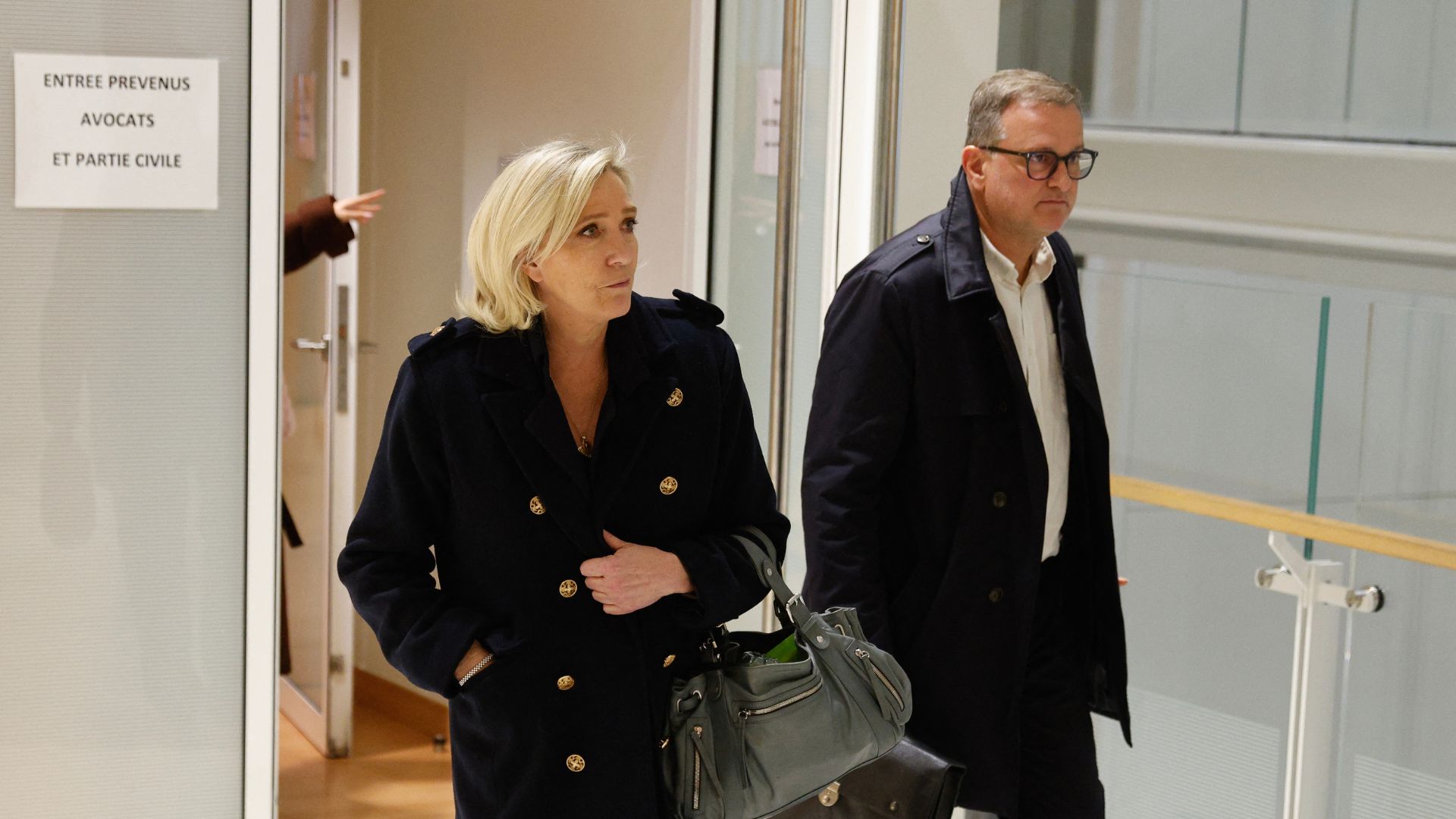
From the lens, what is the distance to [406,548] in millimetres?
1825

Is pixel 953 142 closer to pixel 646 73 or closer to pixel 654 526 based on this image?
pixel 646 73

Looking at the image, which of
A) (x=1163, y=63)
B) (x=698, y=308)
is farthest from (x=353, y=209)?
(x=1163, y=63)

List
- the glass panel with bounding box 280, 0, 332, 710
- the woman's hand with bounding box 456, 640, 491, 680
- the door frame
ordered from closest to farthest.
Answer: the woman's hand with bounding box 456, 640, 491, 680, the door frame, the glass panel with bounding box 280, 0, 332, 710

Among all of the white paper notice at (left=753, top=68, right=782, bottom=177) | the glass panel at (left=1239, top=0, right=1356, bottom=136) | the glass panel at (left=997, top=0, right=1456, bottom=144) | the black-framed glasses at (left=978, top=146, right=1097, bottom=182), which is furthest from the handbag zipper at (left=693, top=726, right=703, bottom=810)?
the glass panel at (left=1239, top=0, right=1356, bottom=136)

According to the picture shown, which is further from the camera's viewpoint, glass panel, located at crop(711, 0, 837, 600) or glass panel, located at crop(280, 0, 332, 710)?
glass panel, located at crop(280, 0, 332, 710)

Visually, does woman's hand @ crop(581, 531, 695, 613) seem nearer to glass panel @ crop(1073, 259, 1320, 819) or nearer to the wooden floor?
glass panel @ crop(1073, 259, 1320, 819)

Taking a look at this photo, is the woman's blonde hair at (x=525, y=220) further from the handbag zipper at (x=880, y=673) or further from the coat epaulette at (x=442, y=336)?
the handbag zipper at (x=880, y=673)

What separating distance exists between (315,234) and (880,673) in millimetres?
2639

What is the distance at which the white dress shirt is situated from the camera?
8.24 feet

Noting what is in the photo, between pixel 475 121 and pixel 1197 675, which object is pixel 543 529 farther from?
pixel 475 121

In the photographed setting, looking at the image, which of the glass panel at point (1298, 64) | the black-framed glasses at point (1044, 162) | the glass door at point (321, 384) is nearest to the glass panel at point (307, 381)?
the glass door at point (321, 384)

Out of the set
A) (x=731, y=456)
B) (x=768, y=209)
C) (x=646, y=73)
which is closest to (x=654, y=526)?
(x=731, y=456)

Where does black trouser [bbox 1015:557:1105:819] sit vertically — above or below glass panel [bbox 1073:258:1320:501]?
below

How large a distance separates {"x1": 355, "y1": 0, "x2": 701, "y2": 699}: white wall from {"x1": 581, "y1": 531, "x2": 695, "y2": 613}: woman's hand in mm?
1982
